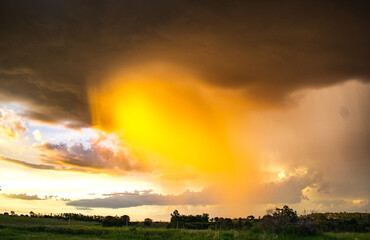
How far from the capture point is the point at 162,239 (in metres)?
29.4

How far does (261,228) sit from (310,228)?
4.36m

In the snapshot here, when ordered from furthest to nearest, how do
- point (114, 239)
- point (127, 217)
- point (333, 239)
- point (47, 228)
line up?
point (127, 217) < point (47, 228) < point (114, 239) < point (333, 239)

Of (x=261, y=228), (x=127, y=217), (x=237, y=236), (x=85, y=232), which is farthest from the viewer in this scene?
(x=127, y=217)

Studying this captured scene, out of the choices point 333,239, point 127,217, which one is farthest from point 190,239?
point 127,217

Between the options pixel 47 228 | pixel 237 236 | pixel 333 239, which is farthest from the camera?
pixel 47 228

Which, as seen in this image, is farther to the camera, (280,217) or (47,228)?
(47,228)

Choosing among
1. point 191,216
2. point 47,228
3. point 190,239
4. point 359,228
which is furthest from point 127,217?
point 190,239

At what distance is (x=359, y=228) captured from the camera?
151 ft

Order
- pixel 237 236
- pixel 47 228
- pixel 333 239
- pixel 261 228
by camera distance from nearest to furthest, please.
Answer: pixel 333 239 < pixel 237 236 < pixel 261 228 < pixel 47 228

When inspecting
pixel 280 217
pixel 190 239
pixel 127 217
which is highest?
pixel 280 217

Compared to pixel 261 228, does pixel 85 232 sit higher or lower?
lower

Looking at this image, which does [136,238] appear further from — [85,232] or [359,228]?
[359,228]

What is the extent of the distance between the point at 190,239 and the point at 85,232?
21.4 metres

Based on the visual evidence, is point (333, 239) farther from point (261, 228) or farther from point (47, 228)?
point (47, 228)
